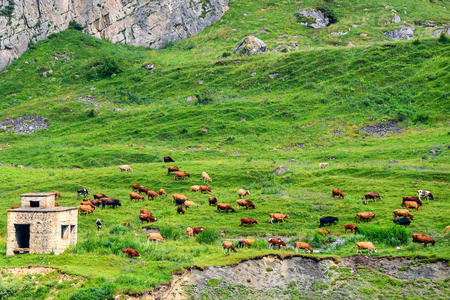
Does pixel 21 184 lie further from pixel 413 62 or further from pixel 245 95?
pixel 413 62

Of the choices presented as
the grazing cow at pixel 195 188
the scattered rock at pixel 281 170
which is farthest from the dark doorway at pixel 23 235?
the scattered rock at pixel 281 170

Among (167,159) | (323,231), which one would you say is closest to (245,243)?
(323,231)

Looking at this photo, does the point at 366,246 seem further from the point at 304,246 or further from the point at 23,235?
the point at 23,235

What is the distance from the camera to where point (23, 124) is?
282 ft

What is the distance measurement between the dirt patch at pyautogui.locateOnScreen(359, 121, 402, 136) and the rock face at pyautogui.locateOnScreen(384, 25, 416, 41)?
175ft

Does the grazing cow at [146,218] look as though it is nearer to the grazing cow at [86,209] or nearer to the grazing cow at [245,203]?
the grazing cow at [86,209]

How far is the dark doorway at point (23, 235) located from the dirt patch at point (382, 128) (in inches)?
2104

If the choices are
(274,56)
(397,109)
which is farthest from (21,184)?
(274,56)

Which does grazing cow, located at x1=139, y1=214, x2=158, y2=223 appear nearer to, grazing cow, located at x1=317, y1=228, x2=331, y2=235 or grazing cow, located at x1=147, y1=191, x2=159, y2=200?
grazing cow, located at x1=147, y1=191, x2=159, y2=200

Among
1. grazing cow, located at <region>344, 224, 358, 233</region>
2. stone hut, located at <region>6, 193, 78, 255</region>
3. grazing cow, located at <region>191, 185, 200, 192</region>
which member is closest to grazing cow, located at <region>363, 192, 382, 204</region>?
grazing cow, located at <region>344, 224, 358, 233</region>

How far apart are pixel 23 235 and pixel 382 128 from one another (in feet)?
184

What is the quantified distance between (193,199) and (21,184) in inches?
859

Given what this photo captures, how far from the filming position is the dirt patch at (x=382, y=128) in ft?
230

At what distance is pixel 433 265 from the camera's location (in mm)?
28641
